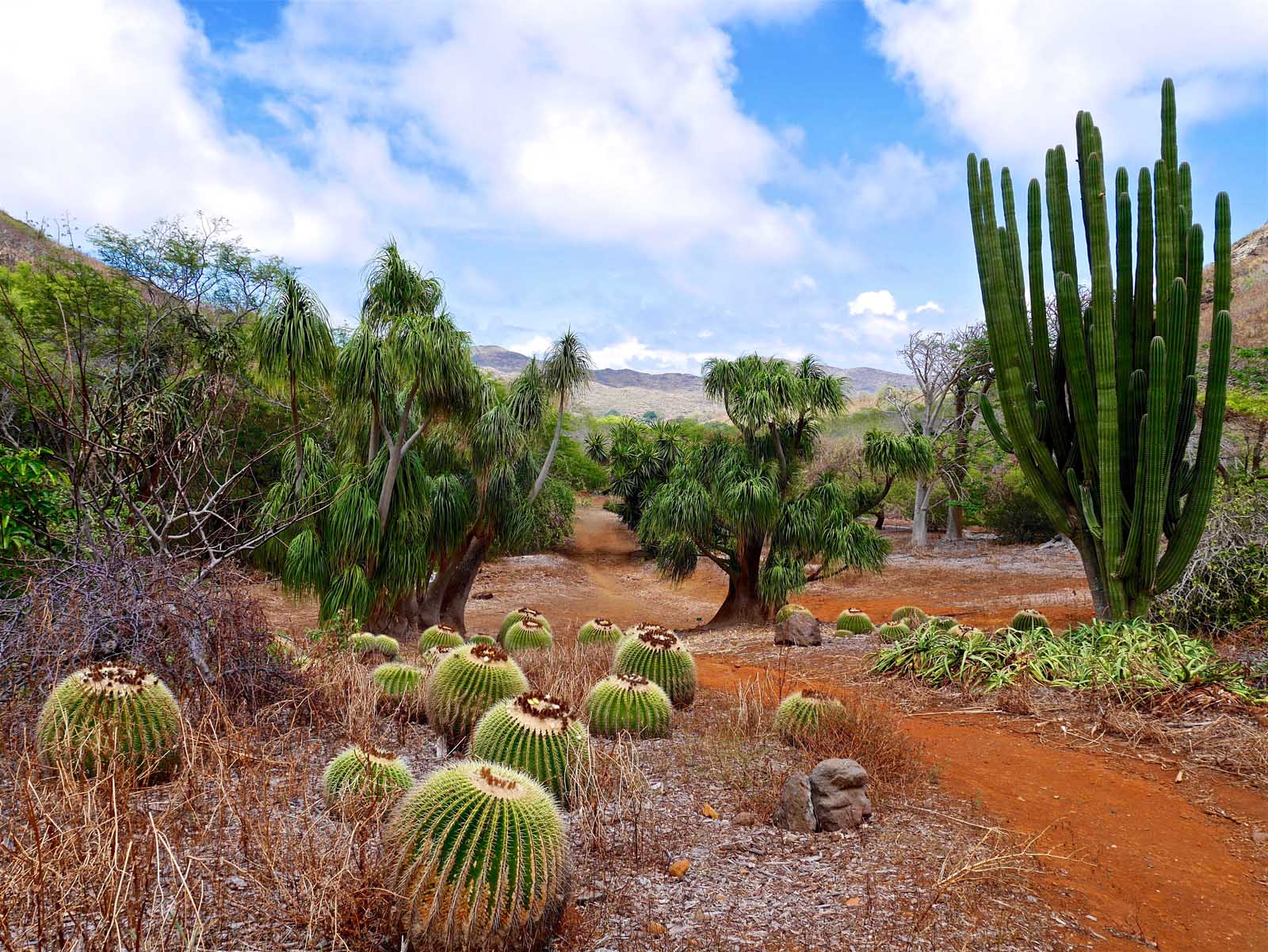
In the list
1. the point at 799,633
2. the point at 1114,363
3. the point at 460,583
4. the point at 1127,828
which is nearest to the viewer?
the point at 1127,828

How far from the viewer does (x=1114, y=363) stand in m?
7.70

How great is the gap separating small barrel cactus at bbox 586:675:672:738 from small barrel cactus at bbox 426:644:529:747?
581mm

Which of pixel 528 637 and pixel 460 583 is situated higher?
pixel 528 637

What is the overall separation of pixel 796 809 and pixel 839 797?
0.80ft

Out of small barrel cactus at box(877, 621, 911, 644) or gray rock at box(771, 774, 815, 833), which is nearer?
gray rock at box(771, 774, 815, 833)

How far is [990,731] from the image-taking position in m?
6.36

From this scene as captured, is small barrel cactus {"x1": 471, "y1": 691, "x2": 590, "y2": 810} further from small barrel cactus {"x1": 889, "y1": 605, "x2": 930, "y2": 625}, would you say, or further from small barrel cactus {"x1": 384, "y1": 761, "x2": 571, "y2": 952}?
small barrel cactus {"x1": 889, "y1": 605, "x2": 930, "y2": 625}

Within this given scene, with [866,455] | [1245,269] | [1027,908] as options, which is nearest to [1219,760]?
[1027,908]

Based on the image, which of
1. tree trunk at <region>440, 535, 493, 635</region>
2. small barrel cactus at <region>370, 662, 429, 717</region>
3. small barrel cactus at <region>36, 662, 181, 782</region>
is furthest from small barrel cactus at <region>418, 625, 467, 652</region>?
tree trunk at <region>440, 535, 493, 635</region>

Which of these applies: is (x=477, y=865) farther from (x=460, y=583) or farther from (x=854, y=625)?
(x=460, y=583)

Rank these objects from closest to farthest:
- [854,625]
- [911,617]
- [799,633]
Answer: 1. [799,633]
2. [911,617]
3. [854,625]

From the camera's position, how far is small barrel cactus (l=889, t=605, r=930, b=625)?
1145cm

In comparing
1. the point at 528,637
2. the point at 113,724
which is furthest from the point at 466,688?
the point at 528,637

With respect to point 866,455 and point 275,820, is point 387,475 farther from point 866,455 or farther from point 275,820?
point 866,455
